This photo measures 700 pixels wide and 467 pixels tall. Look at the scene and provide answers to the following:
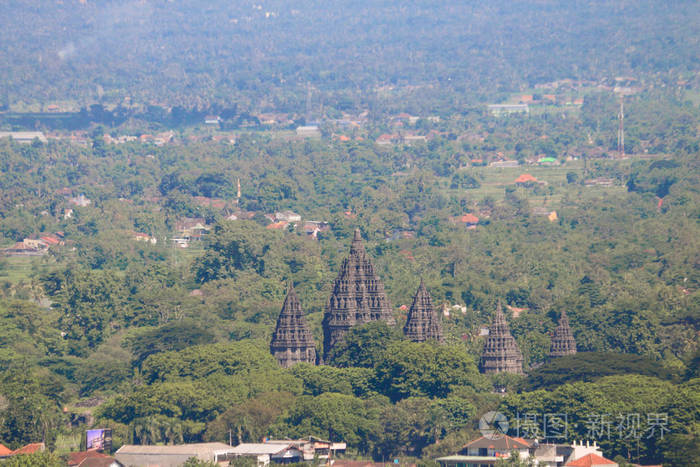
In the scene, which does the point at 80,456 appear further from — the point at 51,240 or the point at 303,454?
the point at 51,240

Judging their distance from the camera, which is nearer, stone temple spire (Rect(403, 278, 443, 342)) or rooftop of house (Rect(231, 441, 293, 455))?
rooftop of house (Rect(231, 441, 293, 455))

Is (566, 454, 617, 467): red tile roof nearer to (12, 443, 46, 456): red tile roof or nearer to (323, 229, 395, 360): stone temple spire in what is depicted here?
(12, 443, 46, 456): red tile roof

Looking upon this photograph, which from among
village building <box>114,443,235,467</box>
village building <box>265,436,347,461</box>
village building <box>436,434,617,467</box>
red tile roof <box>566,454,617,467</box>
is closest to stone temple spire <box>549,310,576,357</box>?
village building <box>265,436,347,461</box>

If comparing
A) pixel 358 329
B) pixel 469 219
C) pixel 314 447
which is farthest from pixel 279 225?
pixel 314 447

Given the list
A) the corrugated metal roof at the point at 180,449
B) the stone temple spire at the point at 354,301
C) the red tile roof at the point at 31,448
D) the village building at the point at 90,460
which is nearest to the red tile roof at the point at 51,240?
the stone temple spire at the point at 354,301

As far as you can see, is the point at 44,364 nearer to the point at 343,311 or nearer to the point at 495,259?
the point at 343,311

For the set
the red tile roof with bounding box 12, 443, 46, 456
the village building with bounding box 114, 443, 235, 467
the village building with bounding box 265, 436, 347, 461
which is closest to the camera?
the village building with bounding box 114, 443, 235, 467

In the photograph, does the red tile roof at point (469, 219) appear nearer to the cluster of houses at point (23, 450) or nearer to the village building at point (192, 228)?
the village building at point (192, 228)

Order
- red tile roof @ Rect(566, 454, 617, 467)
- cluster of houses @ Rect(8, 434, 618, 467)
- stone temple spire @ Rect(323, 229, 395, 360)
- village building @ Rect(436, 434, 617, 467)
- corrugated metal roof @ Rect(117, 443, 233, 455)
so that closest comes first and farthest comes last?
red tile roof @ Rect(566, 454, 617, 467), village building @ Rect(436, 434, 617, 467), cluster of houses @ Rect(8, 434, 618, 467), corrugated metal roof @ Rect(117, 443, 233, 455), stone temple spire @ Rect(323, 229, 395, 360)
